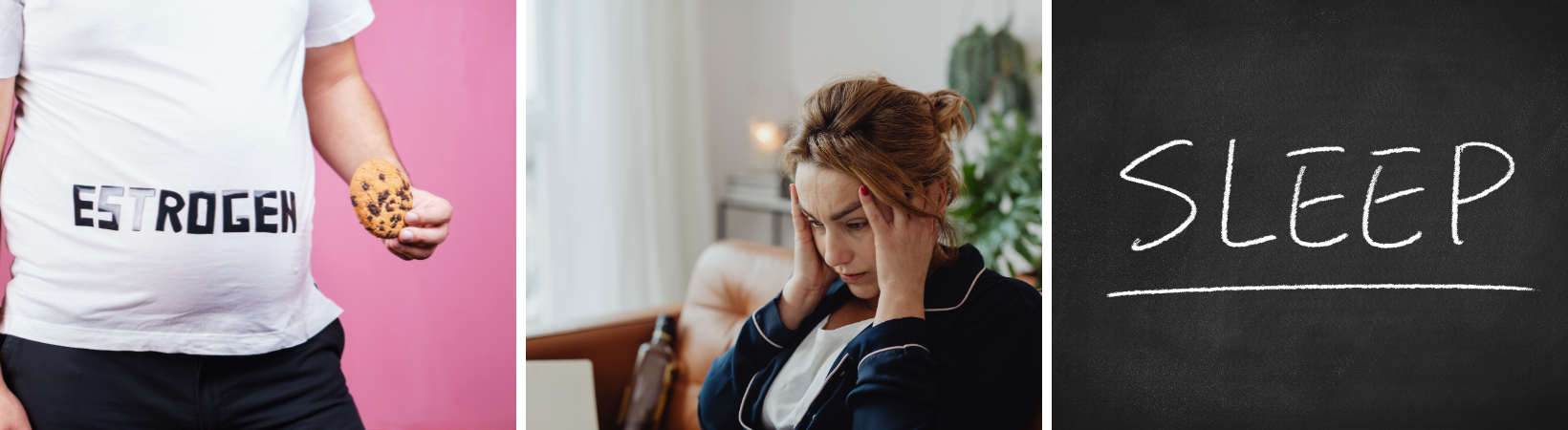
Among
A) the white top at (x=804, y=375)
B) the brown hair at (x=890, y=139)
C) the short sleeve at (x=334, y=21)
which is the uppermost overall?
the short sleeve at (x=334, y=21)

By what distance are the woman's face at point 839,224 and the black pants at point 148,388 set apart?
0.86 m

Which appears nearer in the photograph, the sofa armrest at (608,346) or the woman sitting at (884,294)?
the woman sitting at (884,294)

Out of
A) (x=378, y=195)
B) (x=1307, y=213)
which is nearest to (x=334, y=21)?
(x=378, y=195)

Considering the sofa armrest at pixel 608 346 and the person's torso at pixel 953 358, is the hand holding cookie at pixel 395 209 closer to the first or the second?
the sofa armrest at pixel 608 346

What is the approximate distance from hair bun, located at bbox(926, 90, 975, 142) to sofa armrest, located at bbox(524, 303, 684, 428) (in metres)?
0.65

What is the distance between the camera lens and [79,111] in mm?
1201

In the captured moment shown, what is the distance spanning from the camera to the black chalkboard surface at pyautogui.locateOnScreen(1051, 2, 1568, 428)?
5.34ft

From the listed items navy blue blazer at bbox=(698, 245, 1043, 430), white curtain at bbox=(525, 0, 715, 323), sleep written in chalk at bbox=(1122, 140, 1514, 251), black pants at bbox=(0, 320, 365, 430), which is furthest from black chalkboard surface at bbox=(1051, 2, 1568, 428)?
black pants at bbox=(0, 320, 365, 430)

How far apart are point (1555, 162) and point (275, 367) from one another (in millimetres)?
2415

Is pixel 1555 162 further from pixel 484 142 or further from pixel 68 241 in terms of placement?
pixel 68 241

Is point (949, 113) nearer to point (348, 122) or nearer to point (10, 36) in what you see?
point (348, 122)

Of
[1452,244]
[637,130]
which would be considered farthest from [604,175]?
[1452,244]

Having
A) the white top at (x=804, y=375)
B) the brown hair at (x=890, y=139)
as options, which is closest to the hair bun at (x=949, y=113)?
the brown hair at (x=890, y=139)

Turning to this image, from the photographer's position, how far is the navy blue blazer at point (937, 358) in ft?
4.43
